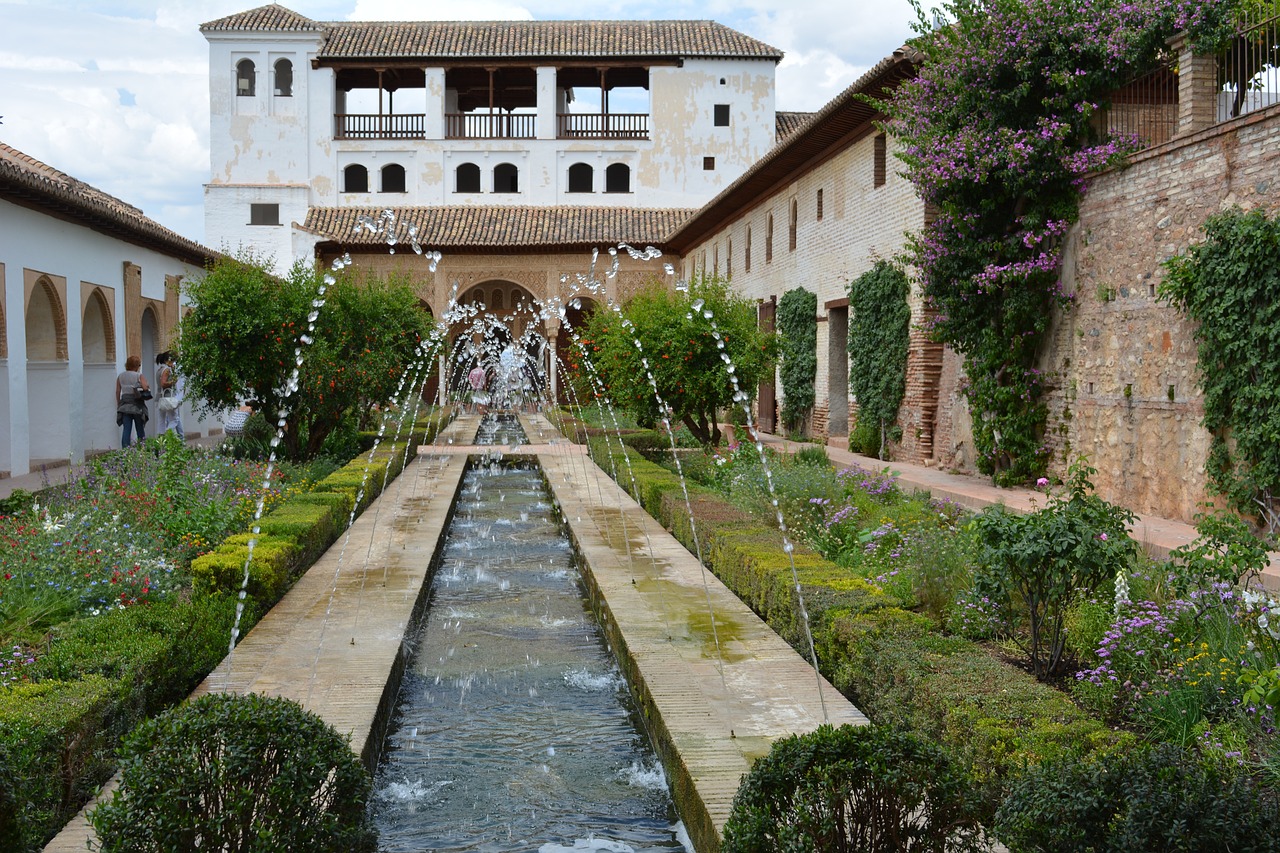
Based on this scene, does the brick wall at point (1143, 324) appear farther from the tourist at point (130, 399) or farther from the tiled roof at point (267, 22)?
the tiled roof at point (267, 22)

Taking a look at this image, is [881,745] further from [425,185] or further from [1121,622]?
[425,185]

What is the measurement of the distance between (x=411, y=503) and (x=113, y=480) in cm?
284

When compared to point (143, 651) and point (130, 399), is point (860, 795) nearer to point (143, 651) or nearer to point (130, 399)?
point (143, 651)

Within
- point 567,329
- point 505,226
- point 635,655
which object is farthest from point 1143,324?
point 505,226

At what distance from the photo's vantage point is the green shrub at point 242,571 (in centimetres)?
602

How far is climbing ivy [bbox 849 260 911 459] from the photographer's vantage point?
14453 mm

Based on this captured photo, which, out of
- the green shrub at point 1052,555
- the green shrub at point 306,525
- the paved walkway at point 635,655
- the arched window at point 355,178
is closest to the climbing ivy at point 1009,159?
the paved walkway at point 635,655

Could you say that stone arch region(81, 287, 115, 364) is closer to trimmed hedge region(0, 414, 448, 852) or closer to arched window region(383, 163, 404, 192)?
trimmed hedge region(0, 414, 448, 852)

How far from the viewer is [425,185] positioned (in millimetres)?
33062

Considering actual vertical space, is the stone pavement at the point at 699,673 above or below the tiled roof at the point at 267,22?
below

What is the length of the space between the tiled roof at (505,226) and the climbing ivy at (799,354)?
40.4 ft

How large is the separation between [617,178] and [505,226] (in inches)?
159

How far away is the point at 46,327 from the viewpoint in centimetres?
1606

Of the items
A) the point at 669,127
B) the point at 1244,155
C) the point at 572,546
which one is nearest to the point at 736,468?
the point at 572,546
